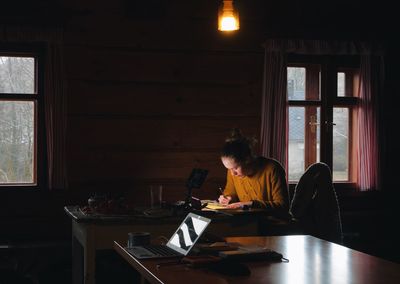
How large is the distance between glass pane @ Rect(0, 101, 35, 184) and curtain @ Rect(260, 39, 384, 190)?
2.01 m

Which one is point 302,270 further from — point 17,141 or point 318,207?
point 17,141

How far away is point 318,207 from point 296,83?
1.67 metres

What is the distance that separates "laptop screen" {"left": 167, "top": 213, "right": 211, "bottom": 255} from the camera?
2914mm

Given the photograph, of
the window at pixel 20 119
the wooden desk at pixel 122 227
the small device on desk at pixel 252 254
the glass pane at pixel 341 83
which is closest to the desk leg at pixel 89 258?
the wooden desk at pixel 122 227

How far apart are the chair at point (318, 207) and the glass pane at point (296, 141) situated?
120 centimetres

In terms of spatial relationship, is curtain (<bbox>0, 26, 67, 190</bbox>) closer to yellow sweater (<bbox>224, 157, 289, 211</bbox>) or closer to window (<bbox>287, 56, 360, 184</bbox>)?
yellow sweater (<bbox>224, 157, 289, 211</bbox>)

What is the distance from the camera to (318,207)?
4859 mm

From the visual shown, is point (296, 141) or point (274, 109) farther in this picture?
point (296, 141)

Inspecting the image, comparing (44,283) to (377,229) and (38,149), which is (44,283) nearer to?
(38,149)

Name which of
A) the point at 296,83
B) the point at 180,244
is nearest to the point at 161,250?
the point at 180,244

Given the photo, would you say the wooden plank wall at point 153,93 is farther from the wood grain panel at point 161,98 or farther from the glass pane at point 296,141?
the glass pane at point 296,141

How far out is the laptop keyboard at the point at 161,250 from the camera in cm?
302

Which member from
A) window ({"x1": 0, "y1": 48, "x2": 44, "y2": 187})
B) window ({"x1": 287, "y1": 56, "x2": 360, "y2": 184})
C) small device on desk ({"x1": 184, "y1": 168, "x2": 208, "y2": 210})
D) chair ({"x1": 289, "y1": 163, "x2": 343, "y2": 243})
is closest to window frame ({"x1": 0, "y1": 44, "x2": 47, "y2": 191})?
window ({"x1": 0, "y1": 48, "x2": 44, "y2": 187})

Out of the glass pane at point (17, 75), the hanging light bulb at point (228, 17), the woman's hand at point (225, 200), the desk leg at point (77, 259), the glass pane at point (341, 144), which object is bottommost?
the desk leg at point (77, 259)
